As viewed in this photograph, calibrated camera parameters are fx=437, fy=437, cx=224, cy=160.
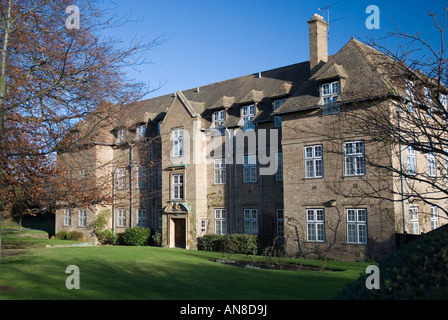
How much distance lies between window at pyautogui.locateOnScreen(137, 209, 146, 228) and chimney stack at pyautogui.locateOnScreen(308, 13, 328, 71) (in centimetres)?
1844

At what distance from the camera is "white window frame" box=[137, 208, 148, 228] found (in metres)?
37.0

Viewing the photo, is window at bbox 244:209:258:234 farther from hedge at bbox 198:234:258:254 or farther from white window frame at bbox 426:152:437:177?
white window frame at bbox 426:152:437:177

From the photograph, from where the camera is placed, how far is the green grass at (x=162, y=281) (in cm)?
1218

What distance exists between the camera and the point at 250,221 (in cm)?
2967

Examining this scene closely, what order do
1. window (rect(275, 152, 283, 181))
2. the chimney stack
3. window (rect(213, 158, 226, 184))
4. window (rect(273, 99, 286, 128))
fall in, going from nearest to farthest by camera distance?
window (rect(275, 152, 283, 181)) < window (rect(273, 99, 286, 128)) < the chimney stack < window (rect(213, 158, 226, 184))

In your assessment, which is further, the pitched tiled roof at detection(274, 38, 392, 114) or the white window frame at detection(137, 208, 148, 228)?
the white window frame at detection(137, 208, 148, 228)

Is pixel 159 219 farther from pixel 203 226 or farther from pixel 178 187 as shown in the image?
pixel 203 226

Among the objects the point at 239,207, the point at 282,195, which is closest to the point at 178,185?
the point at 239,207

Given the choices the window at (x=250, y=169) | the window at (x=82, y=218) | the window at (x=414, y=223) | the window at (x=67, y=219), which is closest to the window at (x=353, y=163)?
the window at (x=414, y=223)

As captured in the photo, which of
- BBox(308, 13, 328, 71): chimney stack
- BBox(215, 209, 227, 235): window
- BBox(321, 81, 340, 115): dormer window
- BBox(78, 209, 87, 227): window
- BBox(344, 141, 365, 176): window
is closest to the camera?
BBox(344, 141, 365, 176): window

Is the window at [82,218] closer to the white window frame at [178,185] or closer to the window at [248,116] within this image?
the white window frame at [178,185]

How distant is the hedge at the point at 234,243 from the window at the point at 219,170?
4.10 m

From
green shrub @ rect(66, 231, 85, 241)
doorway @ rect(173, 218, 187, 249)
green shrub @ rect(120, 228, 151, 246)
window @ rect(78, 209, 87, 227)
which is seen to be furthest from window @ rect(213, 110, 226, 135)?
green shrub @ rect(66, 231, 85, 241)
